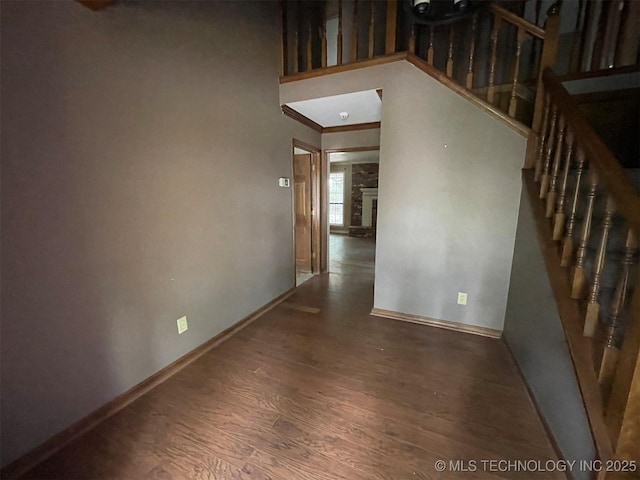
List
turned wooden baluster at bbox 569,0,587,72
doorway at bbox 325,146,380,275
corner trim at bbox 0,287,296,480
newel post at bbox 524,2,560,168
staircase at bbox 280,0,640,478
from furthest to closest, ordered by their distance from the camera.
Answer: doorway at bbox 325,146,380,275 < turned wooden baluster at bbox 569,0,587,72 < newel post at bbox 524,2,560,168 < corner trim at bbox 0,287,296,480 < staircase at bbox 280,0,640,478

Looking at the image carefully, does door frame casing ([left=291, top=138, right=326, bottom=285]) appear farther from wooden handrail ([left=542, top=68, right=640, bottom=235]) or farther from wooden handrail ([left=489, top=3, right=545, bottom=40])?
wooden handrail ([left=542, top=68, right=640, bottom=235])

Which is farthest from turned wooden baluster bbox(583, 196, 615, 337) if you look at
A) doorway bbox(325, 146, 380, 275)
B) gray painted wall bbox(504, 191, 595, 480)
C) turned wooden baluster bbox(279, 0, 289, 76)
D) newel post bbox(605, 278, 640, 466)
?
doorway bbox(325, 146, 380, 275)

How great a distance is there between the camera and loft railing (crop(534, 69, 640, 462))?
944mm

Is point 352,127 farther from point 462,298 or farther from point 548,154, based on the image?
point 462,298

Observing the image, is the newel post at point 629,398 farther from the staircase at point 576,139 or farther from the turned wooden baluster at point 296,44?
the turned wooden baluster at point 296,44

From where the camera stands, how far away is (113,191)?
59.0 inches

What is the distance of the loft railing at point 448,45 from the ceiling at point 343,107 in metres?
0.28

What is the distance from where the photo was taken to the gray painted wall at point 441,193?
7.38ft

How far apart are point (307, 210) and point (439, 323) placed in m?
2.37

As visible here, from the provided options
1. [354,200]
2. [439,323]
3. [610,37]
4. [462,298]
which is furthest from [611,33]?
[354,200]

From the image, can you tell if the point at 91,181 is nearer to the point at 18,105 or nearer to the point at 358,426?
the point at 18,105

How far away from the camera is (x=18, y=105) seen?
1.14m

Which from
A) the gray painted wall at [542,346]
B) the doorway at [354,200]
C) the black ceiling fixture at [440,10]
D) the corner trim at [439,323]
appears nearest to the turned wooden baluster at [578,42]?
the black ceiling fixture at [440,10]

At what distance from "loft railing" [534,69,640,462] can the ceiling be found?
1414 millimetres
